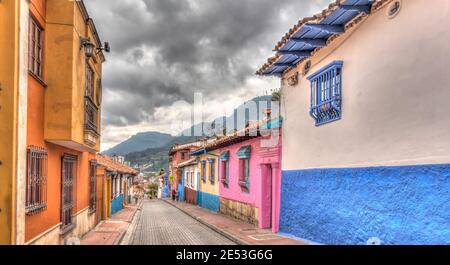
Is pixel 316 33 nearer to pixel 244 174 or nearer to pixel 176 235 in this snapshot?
pixel 176 235

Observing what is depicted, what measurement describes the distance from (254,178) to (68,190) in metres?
7.00

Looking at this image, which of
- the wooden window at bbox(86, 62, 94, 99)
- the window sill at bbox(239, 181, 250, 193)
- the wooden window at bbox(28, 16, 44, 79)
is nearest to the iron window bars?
the wooden window at bbox(86, 62, 94, 99)

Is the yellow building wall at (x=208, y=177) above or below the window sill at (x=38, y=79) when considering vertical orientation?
below

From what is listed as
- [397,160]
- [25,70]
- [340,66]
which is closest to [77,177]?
[25,70]

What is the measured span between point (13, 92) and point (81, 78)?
3186mm

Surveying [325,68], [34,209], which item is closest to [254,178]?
[325,68]

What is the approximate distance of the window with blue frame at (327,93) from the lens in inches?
352

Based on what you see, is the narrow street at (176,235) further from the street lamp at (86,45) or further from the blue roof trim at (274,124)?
the street lamp at (86,45)

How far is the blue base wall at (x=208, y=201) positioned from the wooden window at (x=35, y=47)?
49.9 feet

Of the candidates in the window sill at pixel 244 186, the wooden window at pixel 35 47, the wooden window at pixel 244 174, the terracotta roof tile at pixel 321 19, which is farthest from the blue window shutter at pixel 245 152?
the wooden window at pixel 35 47

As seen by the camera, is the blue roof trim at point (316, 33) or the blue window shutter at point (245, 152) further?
the blue window shutter at point (245, 152)

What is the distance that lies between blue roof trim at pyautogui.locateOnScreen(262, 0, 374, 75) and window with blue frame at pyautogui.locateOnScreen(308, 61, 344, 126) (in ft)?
2.35

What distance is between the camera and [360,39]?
8.17 metres

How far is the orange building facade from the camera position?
722 cm
